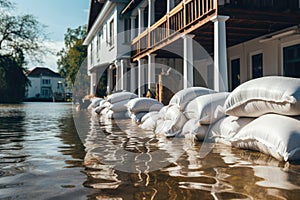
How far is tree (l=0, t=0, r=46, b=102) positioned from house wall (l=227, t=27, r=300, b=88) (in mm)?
25217

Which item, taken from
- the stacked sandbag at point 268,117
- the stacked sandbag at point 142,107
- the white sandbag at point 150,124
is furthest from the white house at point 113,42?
the stacked sandbag at point 268,117

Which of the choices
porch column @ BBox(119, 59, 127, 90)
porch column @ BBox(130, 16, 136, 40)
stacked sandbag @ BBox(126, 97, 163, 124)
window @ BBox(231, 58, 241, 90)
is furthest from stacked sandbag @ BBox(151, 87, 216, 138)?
porch column @ BBox(130, 16, 136, 40)

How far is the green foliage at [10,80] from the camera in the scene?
105 feet

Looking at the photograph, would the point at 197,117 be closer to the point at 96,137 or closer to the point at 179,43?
the point at 96,137

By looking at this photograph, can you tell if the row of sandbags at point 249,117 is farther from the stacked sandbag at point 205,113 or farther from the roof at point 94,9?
the roof at point 94,9

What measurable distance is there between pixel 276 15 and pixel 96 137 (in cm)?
481

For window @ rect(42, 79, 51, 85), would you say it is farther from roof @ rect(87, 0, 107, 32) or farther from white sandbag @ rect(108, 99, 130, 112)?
white sandbag @ rect(108, 99, 130, 112)

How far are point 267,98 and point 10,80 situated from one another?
32782 millimetres

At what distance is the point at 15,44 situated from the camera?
1255 inches

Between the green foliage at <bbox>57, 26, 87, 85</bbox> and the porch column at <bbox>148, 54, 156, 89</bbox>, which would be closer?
the porch column at <bbox>148, 54, 156, 89</bbox>

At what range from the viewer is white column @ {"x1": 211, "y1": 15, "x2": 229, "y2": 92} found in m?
6.79

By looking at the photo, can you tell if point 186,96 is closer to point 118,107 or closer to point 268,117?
point 268,117

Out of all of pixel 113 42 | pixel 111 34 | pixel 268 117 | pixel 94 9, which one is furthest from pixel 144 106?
pixel 94 9

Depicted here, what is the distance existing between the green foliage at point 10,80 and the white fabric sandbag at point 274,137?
32.0 metres
